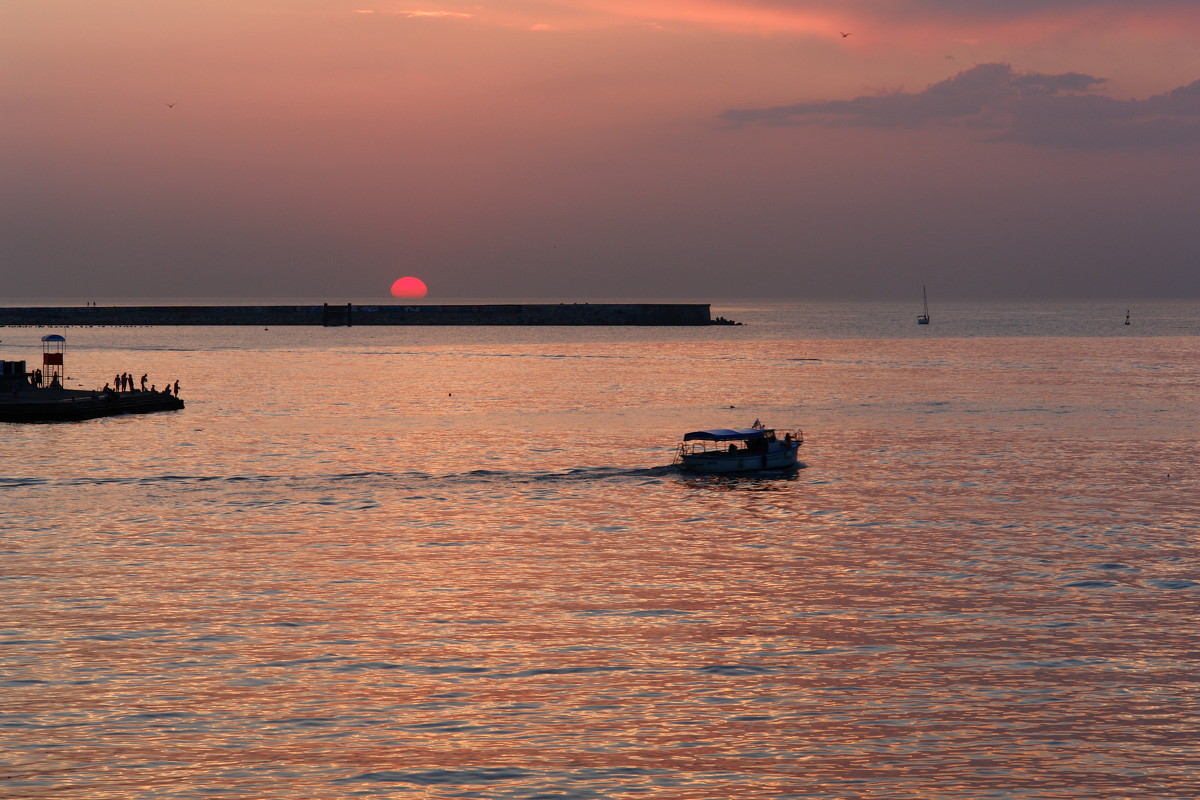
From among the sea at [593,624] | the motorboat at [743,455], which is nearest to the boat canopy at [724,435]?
the motorboat at [743,455]

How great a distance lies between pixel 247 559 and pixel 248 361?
158826mm

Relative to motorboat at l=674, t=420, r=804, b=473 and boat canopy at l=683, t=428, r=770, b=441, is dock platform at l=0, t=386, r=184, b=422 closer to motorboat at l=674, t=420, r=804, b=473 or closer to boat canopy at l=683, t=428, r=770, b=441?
motorboat at l=674, t=420, r=804, b=473

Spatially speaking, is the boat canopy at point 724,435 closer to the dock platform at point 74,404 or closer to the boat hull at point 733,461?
the boat hull at point 733,461

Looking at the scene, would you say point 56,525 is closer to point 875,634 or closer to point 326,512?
point 326,512

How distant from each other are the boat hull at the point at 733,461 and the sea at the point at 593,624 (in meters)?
0.74

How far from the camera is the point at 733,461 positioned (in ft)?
213

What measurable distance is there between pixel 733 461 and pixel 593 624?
35.0m

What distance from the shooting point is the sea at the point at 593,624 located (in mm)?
20859

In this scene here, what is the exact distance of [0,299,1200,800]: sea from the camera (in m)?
20.9

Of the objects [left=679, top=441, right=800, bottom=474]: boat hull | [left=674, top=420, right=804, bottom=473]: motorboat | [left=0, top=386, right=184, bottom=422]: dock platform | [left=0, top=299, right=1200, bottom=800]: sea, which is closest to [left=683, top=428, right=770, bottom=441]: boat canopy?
[left=674, top=420, right=804, bottom=473]: motorboat

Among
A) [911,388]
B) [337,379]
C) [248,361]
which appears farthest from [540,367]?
[911,388]

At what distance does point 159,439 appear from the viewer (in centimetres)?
8031

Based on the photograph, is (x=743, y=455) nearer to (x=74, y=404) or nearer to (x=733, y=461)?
(x=733, y=461)

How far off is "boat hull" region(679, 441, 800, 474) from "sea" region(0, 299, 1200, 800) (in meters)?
0.74
